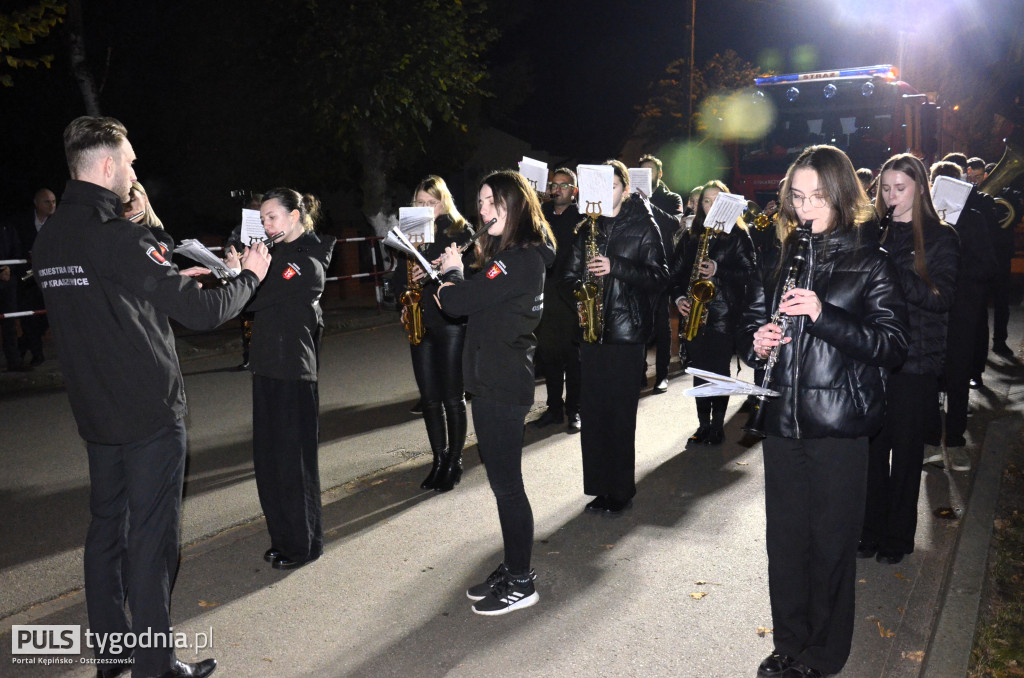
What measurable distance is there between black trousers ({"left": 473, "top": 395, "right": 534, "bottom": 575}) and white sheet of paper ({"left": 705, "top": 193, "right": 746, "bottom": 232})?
328 cm

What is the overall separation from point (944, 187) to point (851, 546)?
324 cm

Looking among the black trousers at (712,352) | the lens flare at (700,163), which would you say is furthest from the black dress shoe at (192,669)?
the lens flare at (700,163)

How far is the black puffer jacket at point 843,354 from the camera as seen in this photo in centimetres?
350

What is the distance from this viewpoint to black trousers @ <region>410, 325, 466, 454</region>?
6.29 meters

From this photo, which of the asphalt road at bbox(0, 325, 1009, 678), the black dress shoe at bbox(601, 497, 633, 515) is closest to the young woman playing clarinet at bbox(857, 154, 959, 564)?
the asphalt road at bbox(0, 325, 1009, 678)

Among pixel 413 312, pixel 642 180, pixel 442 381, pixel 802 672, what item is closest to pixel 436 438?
pixel 442 381

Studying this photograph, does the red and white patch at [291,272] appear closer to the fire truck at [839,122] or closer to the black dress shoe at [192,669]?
the black dress shoe at [192,669]

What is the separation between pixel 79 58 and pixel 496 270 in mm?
12232

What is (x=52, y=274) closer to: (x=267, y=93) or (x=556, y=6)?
(x=267, y=93)

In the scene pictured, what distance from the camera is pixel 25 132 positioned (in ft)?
53.8

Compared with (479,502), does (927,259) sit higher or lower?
higher

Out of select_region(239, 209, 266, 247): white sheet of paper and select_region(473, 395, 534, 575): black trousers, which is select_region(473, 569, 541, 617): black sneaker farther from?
select_region(239, 209, 266, 247): white sheet of paper

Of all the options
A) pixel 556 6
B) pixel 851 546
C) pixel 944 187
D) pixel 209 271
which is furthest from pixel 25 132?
pixel 556 6

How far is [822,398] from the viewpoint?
3.53 meters
